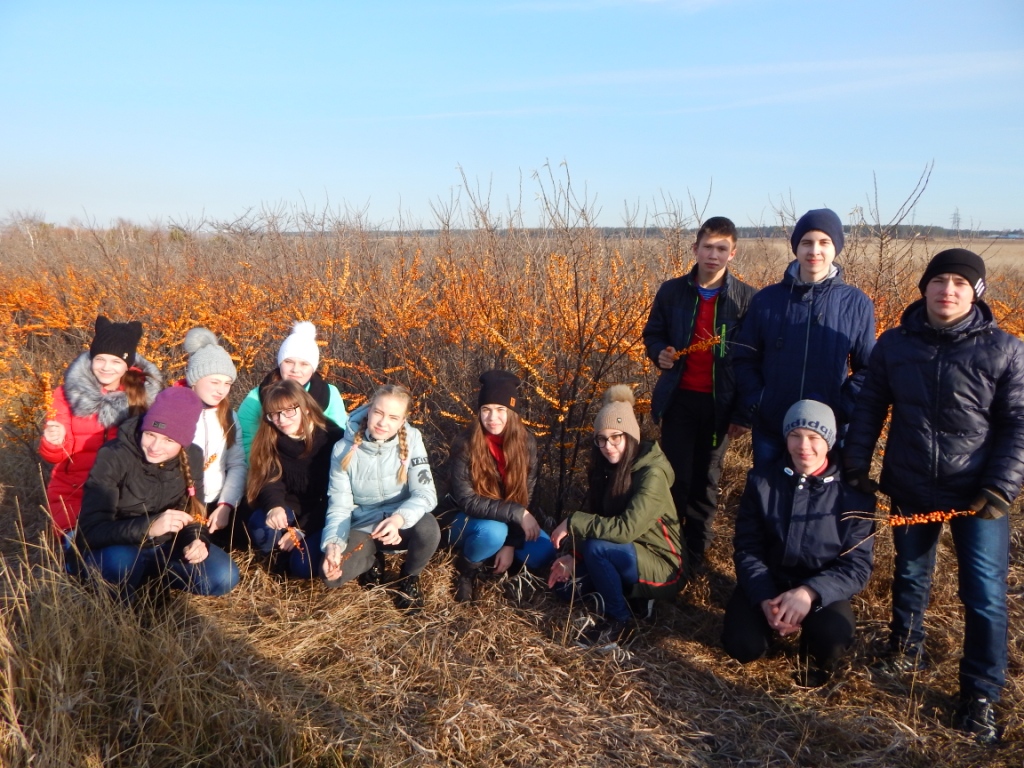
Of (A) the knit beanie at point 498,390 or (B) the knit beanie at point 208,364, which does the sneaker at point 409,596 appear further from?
(B) the knit beanie at point 208,364

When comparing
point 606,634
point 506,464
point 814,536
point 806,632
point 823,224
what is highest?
point 823,224

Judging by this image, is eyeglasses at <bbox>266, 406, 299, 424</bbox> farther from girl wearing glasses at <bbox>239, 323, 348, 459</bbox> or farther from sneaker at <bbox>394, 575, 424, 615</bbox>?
sneaker at <bbox>394, 575, 424, 615</bbox>

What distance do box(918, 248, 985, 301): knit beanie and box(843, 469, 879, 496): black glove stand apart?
0.75 meters

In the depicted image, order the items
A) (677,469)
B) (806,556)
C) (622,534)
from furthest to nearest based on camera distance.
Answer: (677,469) → (622,534) → (806,556)

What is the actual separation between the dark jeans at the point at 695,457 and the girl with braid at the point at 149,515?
85.6 inches

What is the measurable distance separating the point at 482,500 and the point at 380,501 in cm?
51

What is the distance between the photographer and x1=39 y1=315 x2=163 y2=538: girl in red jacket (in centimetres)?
327

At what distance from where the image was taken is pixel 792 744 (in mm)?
2420

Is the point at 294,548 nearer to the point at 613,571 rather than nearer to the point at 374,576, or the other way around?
the point at 374,576

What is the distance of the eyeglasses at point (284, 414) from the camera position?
333 centimetres

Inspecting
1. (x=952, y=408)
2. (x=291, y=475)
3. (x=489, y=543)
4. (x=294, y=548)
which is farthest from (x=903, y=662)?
(x=291, y=475)

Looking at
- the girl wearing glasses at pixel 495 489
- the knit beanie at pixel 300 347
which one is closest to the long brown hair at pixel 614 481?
the girl wearing glasses at pixel 495 489

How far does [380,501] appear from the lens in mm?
3402

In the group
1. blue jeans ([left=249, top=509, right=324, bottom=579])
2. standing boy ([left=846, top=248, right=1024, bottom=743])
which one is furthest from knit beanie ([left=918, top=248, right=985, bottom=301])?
blue jeans ([left=249, top=509, right=324, bottom=579])
